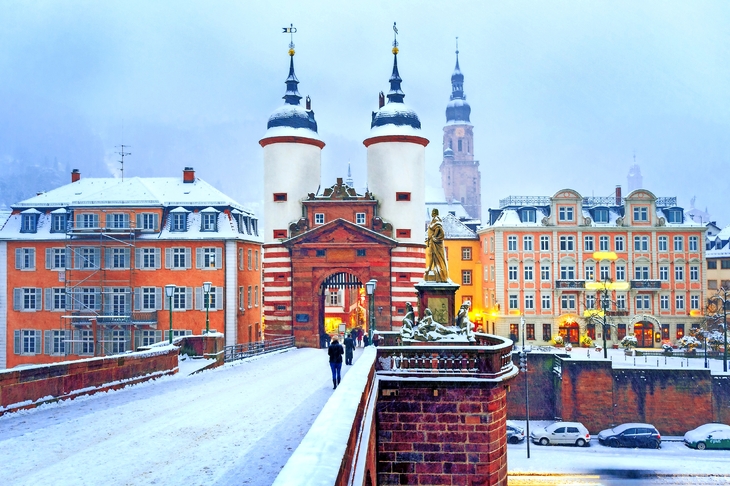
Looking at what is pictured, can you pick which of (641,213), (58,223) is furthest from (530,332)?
(58,223)

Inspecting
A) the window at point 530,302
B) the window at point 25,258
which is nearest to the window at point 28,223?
the window at point 25,258

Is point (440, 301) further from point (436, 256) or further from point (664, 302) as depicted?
point (664, 302)

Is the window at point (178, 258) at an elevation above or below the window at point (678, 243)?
below

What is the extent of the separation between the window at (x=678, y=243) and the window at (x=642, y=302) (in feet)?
16.0

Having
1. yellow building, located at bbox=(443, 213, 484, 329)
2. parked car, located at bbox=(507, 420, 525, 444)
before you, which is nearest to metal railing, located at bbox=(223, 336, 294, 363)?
parked car, located at bbox=(507, 420, 525, 444)

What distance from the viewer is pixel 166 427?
13875 mm

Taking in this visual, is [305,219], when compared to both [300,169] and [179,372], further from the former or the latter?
[179,372]

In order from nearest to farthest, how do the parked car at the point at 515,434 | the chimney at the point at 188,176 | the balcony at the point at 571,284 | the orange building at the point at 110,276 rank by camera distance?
the parked car at the point at 515,434, the orange building at the point at 110,276, the chimney at the point at 188,176, the balcony at the point at 571,284

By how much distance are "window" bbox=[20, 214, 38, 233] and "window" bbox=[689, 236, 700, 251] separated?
168 feet

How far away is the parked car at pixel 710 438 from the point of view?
123 feet

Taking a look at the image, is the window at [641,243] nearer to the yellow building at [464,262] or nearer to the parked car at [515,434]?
the yellow building at [464,262]

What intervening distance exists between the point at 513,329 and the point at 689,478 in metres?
22.5

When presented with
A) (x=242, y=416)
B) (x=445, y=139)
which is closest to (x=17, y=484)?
(x=242, y=416)

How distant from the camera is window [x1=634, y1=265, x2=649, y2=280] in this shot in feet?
178
